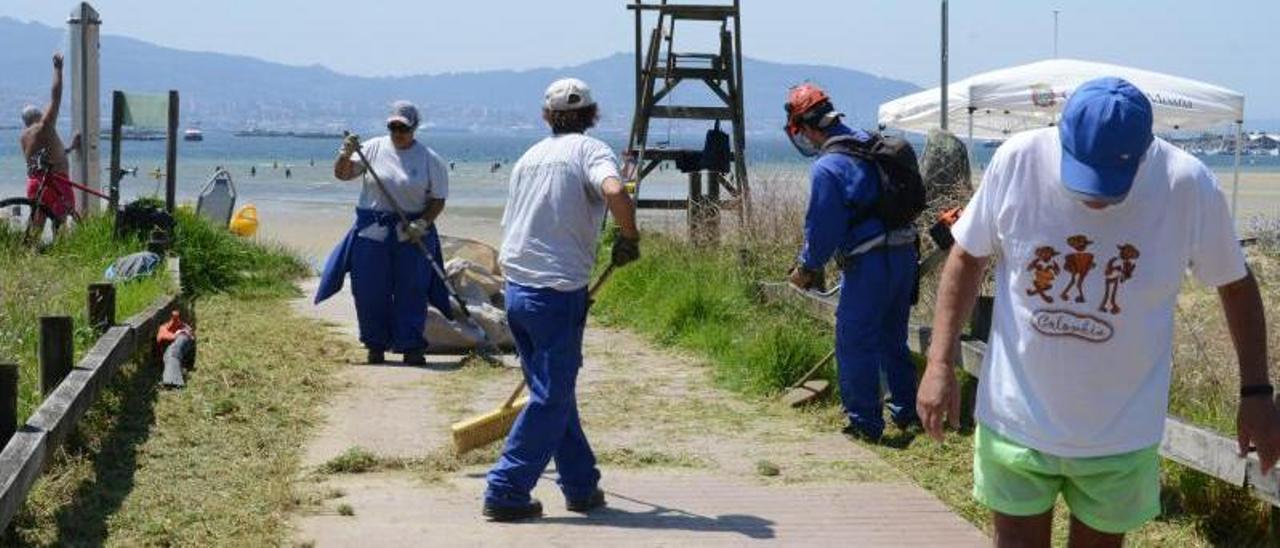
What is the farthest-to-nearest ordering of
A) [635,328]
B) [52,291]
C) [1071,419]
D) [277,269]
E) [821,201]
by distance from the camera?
[277,269]
[635,328]
[52,291]
[821,201]
[1071,419]

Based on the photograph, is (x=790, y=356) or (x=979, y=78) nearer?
(x=790, y=356)

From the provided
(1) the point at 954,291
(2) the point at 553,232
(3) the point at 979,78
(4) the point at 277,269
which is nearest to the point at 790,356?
(2) the point at 553,232

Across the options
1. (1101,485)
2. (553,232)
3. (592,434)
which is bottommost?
(592,434)

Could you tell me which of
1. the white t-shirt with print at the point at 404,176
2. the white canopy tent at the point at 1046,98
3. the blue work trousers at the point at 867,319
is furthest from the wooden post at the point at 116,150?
the white canopy tent at the point at 1046,98

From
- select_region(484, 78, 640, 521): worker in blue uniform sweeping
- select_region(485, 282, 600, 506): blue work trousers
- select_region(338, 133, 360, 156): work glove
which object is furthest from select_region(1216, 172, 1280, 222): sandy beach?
select_region(485, 282, 600, 506): blue work trousers

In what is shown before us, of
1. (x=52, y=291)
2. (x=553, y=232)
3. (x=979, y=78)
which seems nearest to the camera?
(x=553, y=232)

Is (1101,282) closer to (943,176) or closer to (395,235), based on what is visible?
(395,235)

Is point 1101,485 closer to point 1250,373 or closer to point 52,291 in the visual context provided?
point 1250,373

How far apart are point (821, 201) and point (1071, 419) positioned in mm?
4187

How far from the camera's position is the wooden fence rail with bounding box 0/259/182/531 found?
575 centimetres

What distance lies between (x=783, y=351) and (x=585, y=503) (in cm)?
335

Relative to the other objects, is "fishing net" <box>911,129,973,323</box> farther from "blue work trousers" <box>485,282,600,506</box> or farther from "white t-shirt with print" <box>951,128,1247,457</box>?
"white t-shirt with print" <box>951,128,1247,457</box>

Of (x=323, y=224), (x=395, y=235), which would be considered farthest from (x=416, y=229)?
(x=323, y=224)

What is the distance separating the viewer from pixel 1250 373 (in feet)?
15.0
